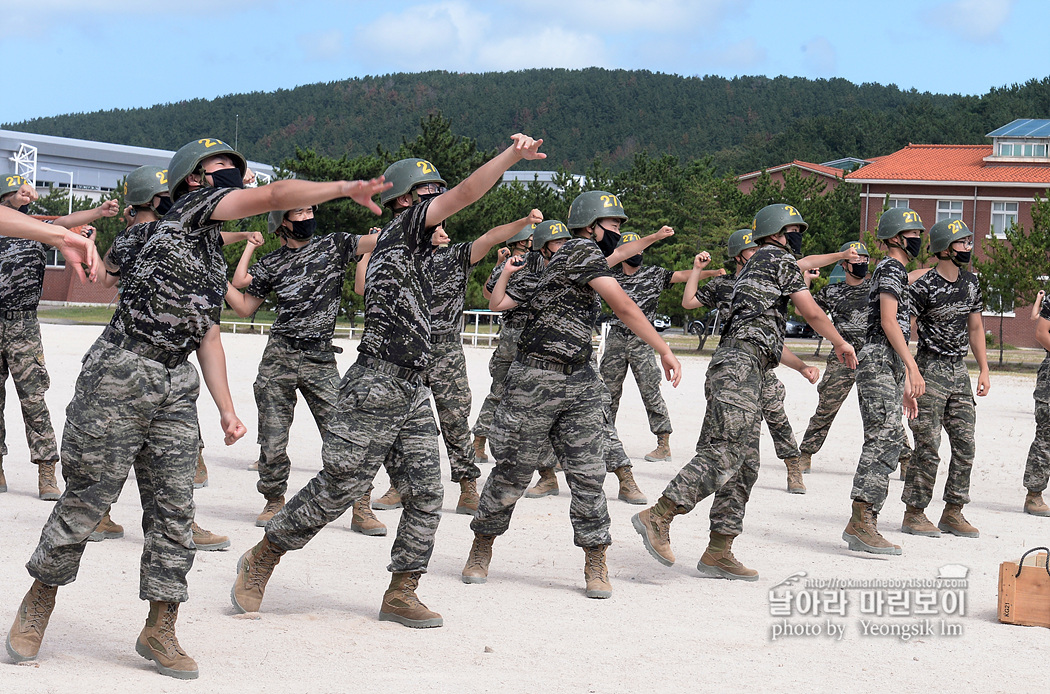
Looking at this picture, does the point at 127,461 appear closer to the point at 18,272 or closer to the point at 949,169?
the point at 18,272

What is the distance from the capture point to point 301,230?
764 centimetres

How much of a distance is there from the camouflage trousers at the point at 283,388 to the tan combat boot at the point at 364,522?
647mm

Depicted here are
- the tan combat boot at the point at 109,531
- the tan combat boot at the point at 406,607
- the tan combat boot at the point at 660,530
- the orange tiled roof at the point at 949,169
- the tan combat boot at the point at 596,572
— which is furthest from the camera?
the orange tiled roof at the point at 949,169

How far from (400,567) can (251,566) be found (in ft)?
2.53

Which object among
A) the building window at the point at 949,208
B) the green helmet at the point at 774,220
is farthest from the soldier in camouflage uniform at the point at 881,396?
the building window at the point at 949,208

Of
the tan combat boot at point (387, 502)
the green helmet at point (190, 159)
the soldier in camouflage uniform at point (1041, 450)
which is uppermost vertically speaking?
the green helmet at point (190, 159)

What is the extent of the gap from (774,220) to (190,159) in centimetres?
407

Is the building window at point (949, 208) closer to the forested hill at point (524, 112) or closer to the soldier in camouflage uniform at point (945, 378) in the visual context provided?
the soldier in camouflage uniform at point (945, 378)

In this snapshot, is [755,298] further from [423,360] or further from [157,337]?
[157,337]

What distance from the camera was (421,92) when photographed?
164125 mm

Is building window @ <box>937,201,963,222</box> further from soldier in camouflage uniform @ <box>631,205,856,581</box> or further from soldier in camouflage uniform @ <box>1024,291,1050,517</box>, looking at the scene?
soldier in camouflage uniform @ <box>631,205,856,581</box>

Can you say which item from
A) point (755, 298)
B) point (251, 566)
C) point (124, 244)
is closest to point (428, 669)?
point (251, 566)

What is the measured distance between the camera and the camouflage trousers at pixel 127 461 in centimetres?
468

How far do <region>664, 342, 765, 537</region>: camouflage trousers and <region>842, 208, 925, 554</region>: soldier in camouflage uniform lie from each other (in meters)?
1.16
